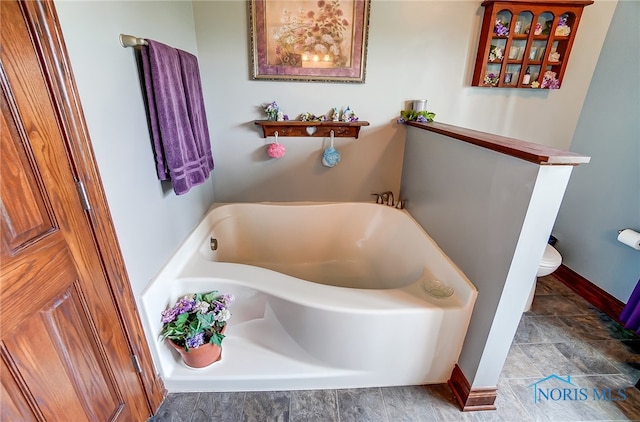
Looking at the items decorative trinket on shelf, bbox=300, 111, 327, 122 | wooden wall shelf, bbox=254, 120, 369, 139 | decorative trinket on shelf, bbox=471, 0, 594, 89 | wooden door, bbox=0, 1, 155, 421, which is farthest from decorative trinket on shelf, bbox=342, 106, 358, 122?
wooden door, bbox=0, 1, 155, 421

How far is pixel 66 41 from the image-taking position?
2.85ft

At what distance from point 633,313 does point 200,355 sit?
2413mm

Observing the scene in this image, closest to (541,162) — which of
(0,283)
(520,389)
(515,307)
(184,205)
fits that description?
(515,307)

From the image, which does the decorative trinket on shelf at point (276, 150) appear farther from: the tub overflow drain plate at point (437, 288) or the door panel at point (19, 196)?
the door panel at point (19, 196)

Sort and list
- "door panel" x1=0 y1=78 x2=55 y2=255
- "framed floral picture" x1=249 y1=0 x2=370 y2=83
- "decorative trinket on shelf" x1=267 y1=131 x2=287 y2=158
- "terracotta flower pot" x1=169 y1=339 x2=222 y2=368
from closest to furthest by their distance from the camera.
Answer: "door panel" x1=0 y1=78 x2=55 y2=255, "terracotta flower pot" x1=169 y1=339 x2=222 y2=368, "framed floral picture" x1=249 y1=0 x2=370 y2=83, "decorative trinket on shelf" x1=267 y1=131 x2=287 y2=158

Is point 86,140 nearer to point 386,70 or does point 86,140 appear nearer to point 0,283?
point 0,283

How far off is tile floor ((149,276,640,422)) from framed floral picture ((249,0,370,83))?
6.28 feet

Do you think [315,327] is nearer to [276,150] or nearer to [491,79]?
[276,150]

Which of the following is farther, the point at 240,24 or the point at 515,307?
the point at 240,24

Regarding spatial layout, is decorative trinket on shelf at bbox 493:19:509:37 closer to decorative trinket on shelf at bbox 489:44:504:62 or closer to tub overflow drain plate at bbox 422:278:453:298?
decorative trinket on shelf at bbox 489:44:504:62

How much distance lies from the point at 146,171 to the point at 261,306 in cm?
82

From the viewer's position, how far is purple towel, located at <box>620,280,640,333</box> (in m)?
1.70

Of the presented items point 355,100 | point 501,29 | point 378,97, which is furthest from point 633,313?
point 355,100

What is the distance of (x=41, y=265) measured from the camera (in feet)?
2.66
